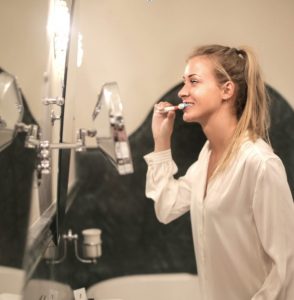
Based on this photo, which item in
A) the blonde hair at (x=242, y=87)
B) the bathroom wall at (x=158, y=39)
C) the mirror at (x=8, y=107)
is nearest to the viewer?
the mirror at (x=8, y=107)

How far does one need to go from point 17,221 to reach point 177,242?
4.00 ft

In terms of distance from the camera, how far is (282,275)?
1004mm

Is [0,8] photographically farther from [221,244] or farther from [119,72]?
[119,72]

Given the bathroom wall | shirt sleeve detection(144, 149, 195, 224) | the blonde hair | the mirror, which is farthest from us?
the bathroom wall

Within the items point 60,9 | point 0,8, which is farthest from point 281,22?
point 0,8

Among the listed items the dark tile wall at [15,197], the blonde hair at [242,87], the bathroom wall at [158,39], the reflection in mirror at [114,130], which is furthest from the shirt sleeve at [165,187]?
the reflection in mirror at [114,130]

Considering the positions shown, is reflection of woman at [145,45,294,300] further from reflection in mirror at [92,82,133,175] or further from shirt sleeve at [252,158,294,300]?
reflection in mirror at [92,82,133,175]

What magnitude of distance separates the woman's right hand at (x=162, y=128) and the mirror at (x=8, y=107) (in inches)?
36.2

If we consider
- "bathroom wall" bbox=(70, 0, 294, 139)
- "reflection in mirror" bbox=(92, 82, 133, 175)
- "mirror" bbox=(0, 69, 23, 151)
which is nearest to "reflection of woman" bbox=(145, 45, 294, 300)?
"bathroom wall" bbox=(70, 0, 294, 139)

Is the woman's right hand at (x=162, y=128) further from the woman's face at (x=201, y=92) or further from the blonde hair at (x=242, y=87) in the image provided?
the blonde hair at (x=242, y=87)

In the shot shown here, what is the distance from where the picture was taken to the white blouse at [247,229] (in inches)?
40.4

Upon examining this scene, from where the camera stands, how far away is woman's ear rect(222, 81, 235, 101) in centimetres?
122

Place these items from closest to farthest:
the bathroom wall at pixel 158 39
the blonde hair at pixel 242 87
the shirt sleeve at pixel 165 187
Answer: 1. the blonde hair at pixel 242 87
2. the shirt sleeve at pixel 165 187
3. the bathroom wall at pixel 158 39

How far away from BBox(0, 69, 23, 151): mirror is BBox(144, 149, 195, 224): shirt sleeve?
2.89 ft
